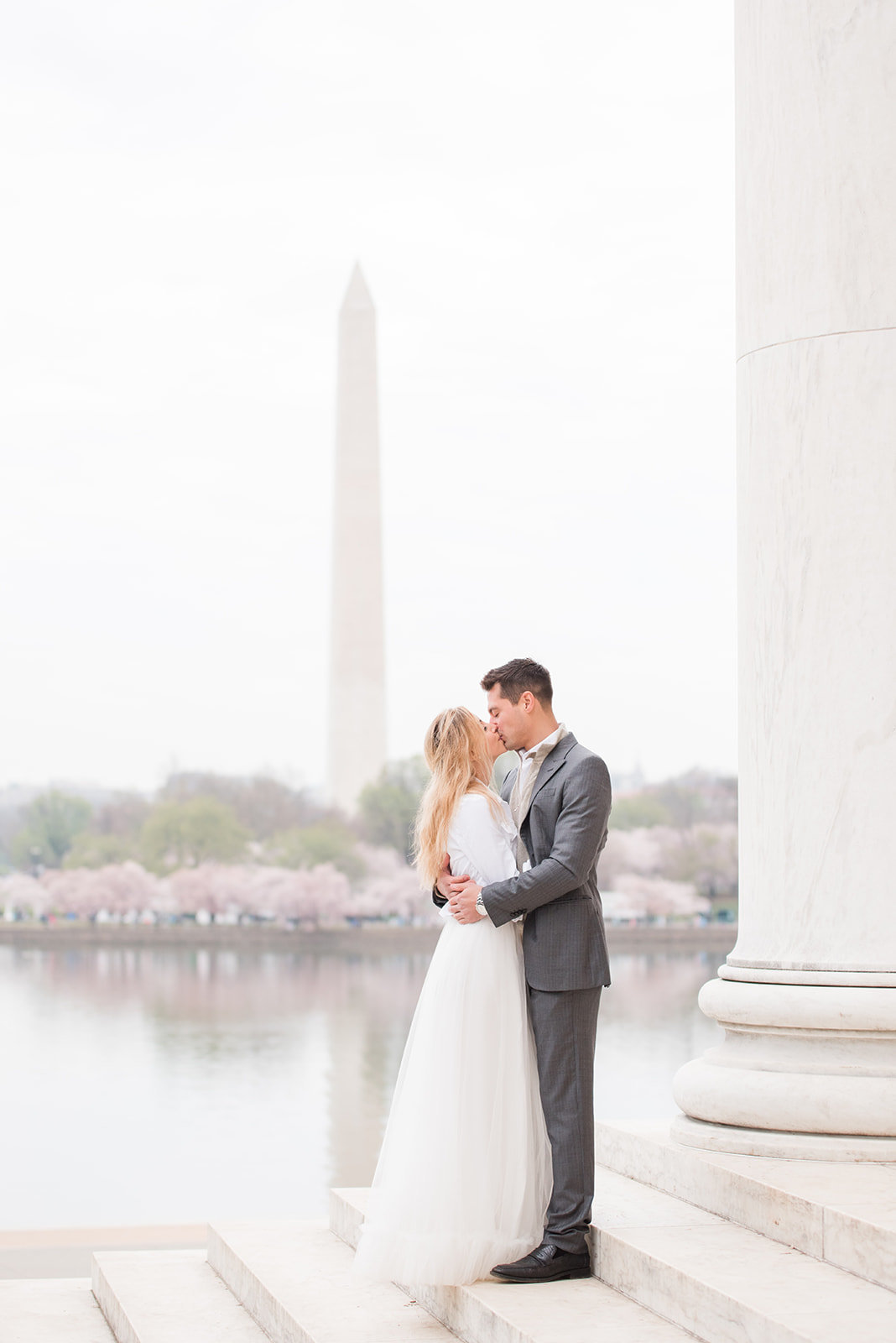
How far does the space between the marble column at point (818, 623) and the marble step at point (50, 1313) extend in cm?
473

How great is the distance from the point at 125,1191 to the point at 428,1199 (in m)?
29.9

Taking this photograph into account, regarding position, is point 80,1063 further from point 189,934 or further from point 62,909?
point 62,909

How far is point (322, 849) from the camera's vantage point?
130875 millimetres

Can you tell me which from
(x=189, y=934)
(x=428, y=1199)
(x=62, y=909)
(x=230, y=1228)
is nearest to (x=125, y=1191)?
(x=230, y=1228)

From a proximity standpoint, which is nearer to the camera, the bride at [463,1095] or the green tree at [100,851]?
the bride at [463,1095]

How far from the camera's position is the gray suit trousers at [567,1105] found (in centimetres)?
981

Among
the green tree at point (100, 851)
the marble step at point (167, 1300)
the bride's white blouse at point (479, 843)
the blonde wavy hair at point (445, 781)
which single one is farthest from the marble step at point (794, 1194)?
the green tree at point (100, 851)

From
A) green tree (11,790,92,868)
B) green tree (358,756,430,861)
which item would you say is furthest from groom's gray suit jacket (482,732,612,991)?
green tree (11,790,92,868)

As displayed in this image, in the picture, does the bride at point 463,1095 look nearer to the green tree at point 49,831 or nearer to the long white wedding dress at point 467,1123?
the long white wedding dress at point 467,1123

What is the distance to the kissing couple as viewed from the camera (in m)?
9.75

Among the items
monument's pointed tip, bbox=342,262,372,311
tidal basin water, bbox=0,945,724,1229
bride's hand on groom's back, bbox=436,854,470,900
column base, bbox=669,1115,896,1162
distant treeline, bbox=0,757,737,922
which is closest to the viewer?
bride's hand on groom's back, bbox=436,854,470,900

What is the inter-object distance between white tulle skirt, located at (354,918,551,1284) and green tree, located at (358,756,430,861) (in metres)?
107

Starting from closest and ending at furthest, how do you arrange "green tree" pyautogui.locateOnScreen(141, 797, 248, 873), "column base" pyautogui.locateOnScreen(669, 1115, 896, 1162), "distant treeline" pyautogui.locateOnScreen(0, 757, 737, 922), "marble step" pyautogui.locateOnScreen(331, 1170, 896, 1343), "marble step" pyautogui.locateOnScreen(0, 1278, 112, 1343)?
"marble step" pyautogui.locateOnScreen(331, 1170, 896, 1343)
"column base" pyautogui.locateOnScreen(669, 1115, 896, 1162)
"marble step" pyautogui.locateOnScreen(0, 1278, 112, 1343)
"distant treeline" pyautogui.locateOnScreen(0, 757, 737, 922)
"green tree" pyautogui.locateOnScreen(141, 797, 248, 873)

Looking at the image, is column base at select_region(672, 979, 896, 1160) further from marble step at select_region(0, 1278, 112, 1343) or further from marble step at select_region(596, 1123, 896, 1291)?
marble step at select_region(0, 1278, 112, 1343)
